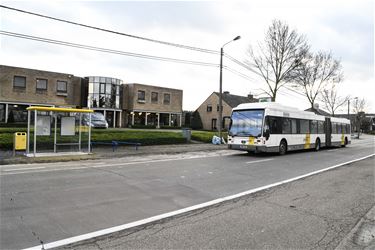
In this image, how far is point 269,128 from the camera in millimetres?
16703

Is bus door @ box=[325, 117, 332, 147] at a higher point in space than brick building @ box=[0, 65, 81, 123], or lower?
lower

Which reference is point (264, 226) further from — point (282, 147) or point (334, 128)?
point (334, 128)

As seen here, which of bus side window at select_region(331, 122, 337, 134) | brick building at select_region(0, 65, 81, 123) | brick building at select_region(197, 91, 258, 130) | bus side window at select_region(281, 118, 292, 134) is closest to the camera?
bus side window at select_region(281, 118, 292, 134)

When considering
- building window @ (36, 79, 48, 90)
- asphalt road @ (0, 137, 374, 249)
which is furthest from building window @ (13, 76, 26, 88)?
asphalt road @ (0, 137, 374, 249)

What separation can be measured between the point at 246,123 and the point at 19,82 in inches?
1153

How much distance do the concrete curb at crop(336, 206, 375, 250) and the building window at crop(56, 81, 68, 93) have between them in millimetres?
38495

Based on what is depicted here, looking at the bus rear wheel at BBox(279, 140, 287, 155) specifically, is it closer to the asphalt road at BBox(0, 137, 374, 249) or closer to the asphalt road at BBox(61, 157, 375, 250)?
the asphalt road at BBox(0, 137, 374, 249)

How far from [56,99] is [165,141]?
21.4m

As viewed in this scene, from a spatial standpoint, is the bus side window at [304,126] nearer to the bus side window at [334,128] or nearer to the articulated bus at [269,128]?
the articulated bus at [269,128]

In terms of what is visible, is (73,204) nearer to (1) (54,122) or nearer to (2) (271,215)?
(2) (271,215)

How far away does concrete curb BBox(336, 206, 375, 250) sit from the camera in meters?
4.53

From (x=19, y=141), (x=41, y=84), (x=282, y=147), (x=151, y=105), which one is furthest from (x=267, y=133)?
(x=151, y=105)

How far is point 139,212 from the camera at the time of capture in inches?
231

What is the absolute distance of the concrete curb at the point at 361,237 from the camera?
4531mm
